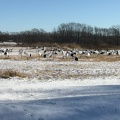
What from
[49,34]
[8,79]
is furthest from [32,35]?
[8,79]

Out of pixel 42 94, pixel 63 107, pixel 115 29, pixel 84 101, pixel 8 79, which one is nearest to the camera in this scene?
pixel 63 107

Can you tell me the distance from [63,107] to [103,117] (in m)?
1.34

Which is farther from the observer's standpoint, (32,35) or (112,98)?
(32,35)

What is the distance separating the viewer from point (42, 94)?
A: 1502 centimetres

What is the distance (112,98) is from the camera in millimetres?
11812

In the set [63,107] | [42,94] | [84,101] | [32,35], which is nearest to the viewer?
[63,107]

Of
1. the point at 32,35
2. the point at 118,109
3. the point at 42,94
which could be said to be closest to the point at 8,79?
the point at 42,94

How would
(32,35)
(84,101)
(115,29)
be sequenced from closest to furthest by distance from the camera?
1. (84,101)
2. (32,35)
3. (115,29)

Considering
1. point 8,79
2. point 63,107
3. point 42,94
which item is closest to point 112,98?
point 63,107

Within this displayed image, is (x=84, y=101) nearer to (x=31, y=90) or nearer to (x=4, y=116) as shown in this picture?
(x=4, y=116)

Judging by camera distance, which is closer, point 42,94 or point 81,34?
point 42,94

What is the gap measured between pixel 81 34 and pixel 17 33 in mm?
36597

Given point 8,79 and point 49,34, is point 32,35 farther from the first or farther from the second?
point 8,79

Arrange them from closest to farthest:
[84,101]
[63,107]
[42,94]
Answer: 1. [63,107]
2. [84,101]
3. [42,94]
